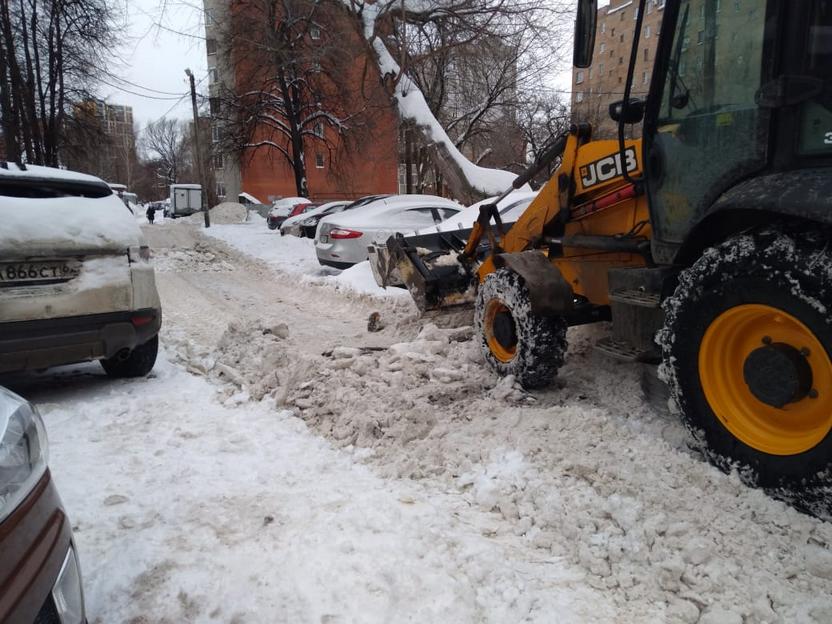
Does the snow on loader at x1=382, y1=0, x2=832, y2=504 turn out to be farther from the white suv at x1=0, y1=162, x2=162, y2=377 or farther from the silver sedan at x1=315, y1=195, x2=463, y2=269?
the silver sedan at x1=315, y1=195, x2=463, y2=269

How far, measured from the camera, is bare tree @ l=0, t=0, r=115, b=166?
838 inches

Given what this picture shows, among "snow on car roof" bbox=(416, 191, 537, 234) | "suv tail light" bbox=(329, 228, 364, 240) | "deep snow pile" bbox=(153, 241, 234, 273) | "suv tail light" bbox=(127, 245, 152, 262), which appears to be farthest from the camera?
"deep snow pile" bbox=(153, 241, 234, 273)

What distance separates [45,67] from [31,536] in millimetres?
28900

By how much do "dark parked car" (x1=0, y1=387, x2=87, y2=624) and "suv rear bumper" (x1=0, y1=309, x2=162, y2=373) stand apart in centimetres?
227

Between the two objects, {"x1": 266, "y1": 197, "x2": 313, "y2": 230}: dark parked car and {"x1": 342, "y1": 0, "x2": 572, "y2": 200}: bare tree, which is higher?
{"x1": 342, "y1": 0, "x2": 572, "y2": 200}: bare tree

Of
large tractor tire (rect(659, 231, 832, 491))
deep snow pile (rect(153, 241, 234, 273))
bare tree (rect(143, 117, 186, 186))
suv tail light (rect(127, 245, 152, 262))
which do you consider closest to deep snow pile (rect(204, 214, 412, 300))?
deep snow pile (rect(153, 241, 234, 273))

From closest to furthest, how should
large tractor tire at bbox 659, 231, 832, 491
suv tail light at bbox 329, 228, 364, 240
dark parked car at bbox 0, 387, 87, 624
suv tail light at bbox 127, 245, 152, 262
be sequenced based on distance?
1. dark parked car at bbox 0, 387, 87, 624
2. large tractor tire at bbox 659, 231, 832, 491
3. suv tail light at bbox 127, 245, 152, 262
4. suv tail light at bbox 329, 228, 364, 240

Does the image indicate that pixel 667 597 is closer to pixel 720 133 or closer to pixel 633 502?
pixel 633 502

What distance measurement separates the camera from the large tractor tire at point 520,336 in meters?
4.16

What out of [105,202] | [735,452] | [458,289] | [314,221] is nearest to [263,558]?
A: [735,452]

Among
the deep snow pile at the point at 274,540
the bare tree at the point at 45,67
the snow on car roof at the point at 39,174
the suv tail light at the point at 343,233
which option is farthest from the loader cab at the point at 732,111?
the bare tree at the point at 45,67

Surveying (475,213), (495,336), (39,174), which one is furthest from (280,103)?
(495,336)

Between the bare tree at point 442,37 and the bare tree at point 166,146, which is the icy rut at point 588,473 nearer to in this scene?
the bare tree at point 442,37

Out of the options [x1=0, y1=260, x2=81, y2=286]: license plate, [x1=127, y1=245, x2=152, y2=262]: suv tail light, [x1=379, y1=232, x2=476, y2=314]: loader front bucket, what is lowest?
[x1=379, y1=232, x2=476, y2=314]: loader front bucket
